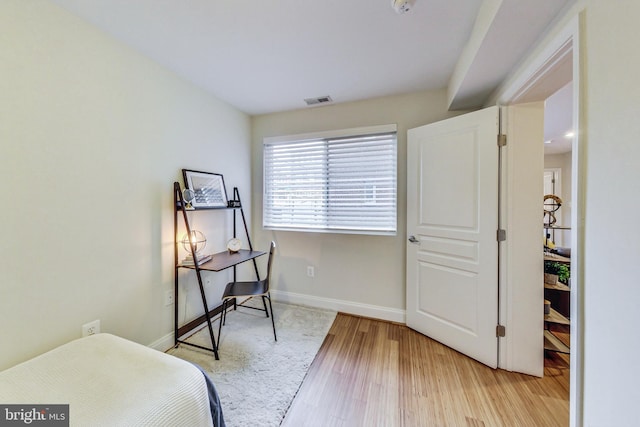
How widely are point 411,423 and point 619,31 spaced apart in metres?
1.94

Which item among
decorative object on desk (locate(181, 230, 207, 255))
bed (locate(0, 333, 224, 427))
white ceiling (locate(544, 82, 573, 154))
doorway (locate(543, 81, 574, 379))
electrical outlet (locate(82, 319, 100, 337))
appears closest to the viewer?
bed (locate(0, 333, 224, 427))

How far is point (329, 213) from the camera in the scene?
2.71 meters

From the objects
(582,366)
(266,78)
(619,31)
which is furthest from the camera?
(266,78)

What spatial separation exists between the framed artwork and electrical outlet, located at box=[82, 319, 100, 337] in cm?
102

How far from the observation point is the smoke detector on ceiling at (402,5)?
124 cm

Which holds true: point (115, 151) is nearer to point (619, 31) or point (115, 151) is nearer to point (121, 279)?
point (121, 279)

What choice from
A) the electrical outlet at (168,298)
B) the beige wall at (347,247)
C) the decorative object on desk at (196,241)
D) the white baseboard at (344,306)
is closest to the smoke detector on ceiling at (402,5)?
the beige wall at (347,247)

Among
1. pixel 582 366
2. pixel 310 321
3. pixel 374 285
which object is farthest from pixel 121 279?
pixel 582 366

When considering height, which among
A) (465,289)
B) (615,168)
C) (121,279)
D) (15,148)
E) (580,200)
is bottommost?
(465,289)

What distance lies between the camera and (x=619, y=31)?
2.53 ft

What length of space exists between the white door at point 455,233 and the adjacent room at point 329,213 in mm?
18

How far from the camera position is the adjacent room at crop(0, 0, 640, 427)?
0.92 m

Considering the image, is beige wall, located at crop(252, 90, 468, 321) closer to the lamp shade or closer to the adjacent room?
the adjacent room

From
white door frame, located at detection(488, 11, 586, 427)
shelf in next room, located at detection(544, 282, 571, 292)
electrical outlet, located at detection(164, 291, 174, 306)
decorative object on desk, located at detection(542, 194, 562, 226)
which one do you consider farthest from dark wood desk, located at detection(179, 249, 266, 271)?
shelf in next room, located at detection(544, 282, 571, 292)
